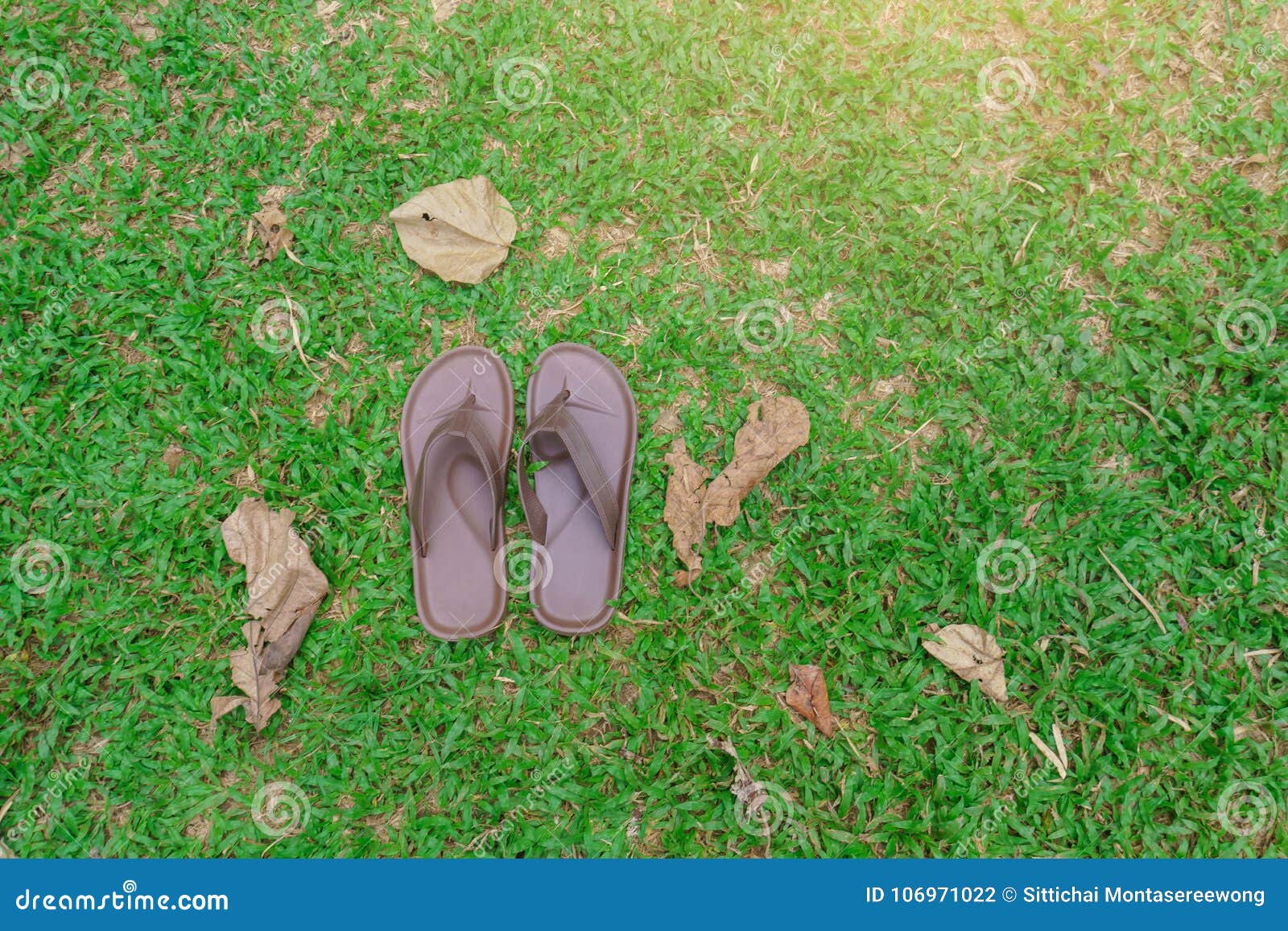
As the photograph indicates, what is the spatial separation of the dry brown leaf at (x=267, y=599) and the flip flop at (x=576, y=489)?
2.91 ft

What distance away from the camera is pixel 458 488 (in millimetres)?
2949

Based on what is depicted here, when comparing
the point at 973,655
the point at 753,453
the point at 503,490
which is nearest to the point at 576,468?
the point at 503,490

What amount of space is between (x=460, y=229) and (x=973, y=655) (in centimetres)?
265

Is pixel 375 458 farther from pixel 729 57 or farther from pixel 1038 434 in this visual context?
→ pixel 1038 434

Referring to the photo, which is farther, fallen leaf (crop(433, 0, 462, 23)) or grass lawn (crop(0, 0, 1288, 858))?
fallen leaf (crop(433, 0, 462, 23))

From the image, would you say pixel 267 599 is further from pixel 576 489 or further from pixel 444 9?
pixel 444 9

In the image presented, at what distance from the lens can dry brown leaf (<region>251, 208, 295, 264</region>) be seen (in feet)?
10.2

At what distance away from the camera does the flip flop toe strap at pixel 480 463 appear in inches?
107

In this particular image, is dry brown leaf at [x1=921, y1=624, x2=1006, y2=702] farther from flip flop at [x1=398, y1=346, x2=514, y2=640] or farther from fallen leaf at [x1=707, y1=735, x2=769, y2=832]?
flip flop at [x1=398, y1=346, x2=514, y2=640]

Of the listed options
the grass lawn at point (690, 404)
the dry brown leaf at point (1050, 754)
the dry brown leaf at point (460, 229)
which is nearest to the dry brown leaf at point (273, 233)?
the grass lawn at point (690, 404)

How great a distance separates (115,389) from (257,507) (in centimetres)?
82

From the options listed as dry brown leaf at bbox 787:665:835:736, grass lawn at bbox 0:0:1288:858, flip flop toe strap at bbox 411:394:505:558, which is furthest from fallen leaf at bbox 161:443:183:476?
dry brown leaf at bbox 787:665:835:736

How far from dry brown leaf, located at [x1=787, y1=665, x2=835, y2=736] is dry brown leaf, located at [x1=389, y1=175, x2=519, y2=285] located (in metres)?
2.07

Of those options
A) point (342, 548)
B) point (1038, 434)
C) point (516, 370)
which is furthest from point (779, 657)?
point (342, 548)
